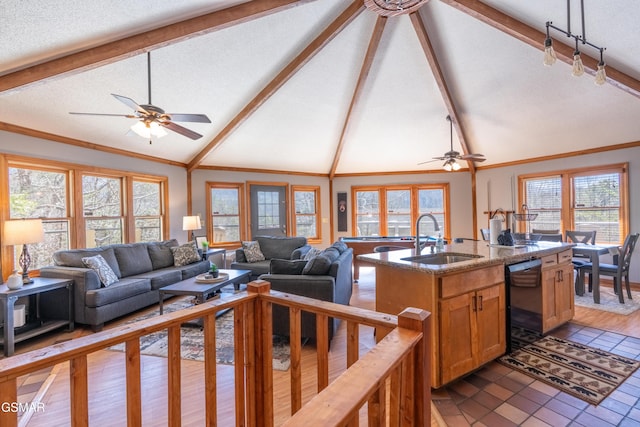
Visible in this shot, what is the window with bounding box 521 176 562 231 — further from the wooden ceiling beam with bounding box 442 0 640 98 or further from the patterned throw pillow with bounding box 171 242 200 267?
the patterned throw pillow with bounding box 171 242 200 267

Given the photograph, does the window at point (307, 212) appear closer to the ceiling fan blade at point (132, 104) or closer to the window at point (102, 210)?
the window at point (102, 210)

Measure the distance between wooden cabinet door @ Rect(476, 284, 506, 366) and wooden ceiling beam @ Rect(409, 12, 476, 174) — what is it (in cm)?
309

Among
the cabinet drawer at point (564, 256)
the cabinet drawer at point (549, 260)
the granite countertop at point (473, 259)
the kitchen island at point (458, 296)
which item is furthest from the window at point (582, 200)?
the kitchen island at point (458, 296)

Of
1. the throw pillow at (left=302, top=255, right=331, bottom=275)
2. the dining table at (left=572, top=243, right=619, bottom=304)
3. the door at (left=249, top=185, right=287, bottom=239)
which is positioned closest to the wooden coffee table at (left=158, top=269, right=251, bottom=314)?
A: the throw pillow at (left=302, top=255, right=331, bottom=275)

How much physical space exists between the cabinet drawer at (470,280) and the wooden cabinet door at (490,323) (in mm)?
64

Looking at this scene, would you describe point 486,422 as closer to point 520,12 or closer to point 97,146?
point 520,12

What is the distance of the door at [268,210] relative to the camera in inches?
289

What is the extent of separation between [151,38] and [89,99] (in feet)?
5.45

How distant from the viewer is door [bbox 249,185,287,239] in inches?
289

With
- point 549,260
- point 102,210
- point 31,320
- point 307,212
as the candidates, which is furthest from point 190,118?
point 307,212

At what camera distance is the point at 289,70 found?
440cm

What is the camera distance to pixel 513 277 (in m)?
2.77

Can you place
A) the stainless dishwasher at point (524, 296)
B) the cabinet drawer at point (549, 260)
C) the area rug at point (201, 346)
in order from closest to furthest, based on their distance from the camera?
the stainless dishwasher at point (524, 296), the area rug at point (201, 346), the cabinet drawer at point (549, 260)

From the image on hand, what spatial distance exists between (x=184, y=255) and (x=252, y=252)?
1151mm
